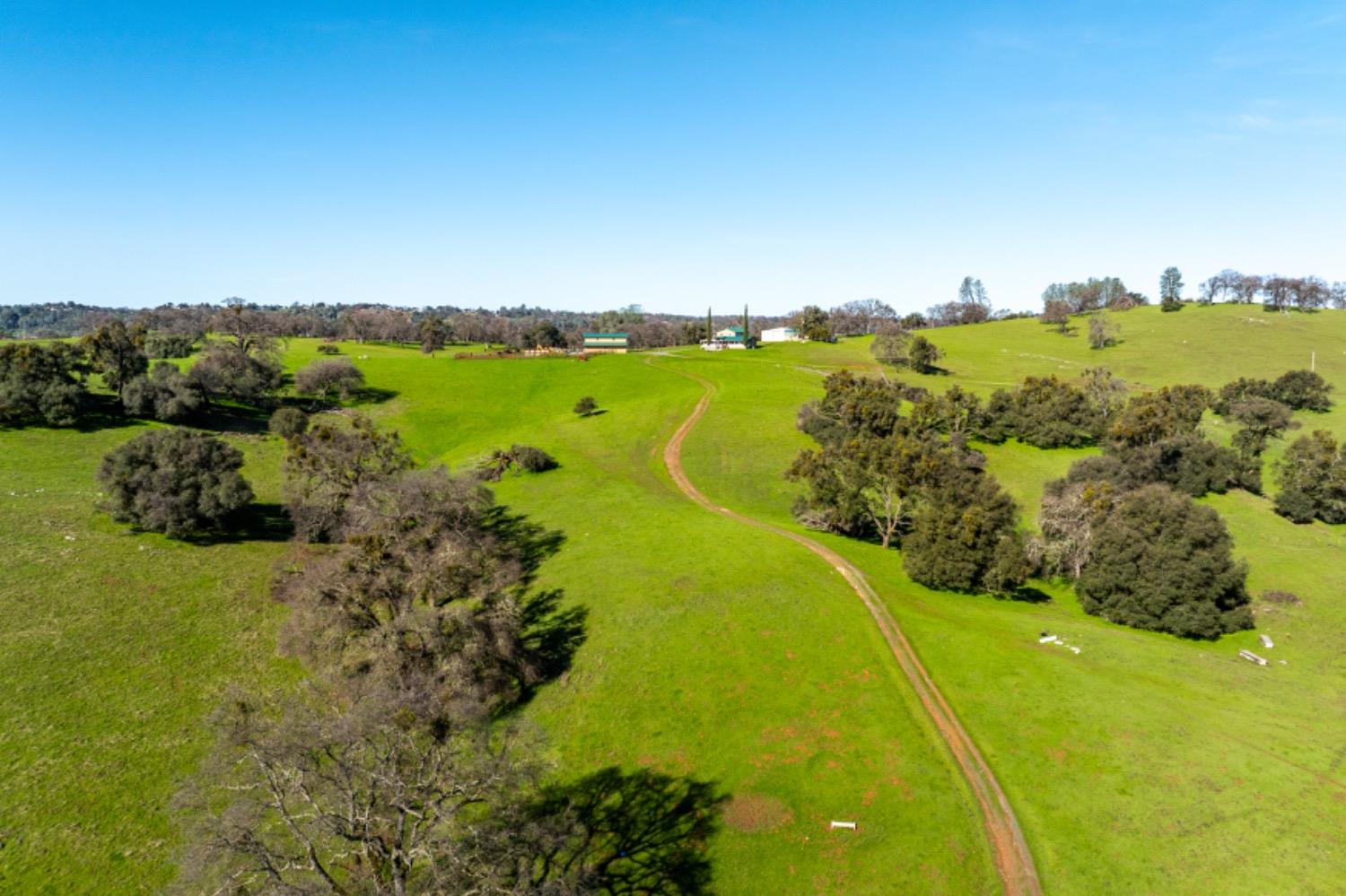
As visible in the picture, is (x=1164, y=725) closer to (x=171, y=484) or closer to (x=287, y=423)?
(x=171, y=484)

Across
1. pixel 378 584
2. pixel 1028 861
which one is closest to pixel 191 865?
pixel 378 584

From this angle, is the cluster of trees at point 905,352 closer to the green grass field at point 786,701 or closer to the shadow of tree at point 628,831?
the green grass field at point 786,701

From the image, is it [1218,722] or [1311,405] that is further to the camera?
[1311,405]

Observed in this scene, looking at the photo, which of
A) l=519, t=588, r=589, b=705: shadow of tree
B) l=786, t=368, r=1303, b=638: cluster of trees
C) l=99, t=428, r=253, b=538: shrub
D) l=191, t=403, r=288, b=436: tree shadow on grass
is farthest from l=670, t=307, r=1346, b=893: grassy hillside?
l=191, t=403, r=288, b=436: tree shadow on grass

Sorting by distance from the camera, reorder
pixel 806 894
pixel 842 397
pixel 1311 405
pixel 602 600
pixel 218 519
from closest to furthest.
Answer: pixel 806 894 → pixel 602 600 → pixel 218 519 → pixel 842 397 → pixel 1311 405

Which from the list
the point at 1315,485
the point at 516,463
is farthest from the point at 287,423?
the point at 1315,485

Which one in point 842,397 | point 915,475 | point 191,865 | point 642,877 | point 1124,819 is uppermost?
point 842,397

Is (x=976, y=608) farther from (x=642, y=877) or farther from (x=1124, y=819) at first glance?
(x=642, y=877)
